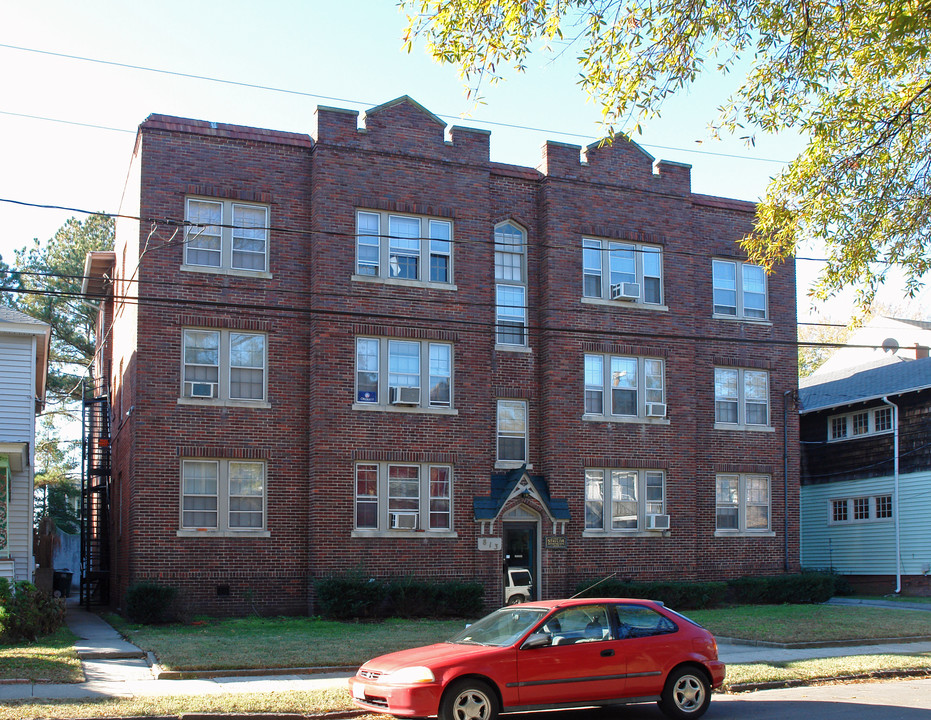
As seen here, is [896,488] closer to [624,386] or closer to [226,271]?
[624,386]

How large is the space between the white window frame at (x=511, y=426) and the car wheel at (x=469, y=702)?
1491 cm

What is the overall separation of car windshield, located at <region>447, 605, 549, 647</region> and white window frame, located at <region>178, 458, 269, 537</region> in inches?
464

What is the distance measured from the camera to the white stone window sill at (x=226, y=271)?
23.0 m

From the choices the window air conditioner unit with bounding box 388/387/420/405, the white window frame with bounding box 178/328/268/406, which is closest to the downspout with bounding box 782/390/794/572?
the window air conditioner unit with bounding box 388/387/420/405

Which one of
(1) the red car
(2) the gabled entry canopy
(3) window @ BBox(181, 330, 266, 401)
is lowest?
(1) the red car

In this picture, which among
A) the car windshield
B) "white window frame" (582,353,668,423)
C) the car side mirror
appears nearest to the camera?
the car side mirror

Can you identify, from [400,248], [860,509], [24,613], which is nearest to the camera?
[24,613]

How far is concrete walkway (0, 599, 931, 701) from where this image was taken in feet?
41.7

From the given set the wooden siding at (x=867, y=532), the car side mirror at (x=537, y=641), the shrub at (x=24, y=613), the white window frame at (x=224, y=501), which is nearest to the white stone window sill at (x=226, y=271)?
the white window frame at (x=224, y=501)

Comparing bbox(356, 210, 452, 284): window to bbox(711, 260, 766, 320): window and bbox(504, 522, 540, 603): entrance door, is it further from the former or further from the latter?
bbox(711, 260, 766, 320): window

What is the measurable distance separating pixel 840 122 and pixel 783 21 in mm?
1962

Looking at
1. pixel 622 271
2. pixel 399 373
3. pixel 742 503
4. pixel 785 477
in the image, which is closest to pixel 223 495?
pixel 399 373

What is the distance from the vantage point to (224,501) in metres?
22.9

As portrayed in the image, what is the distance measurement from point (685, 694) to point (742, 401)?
18.0 meters
